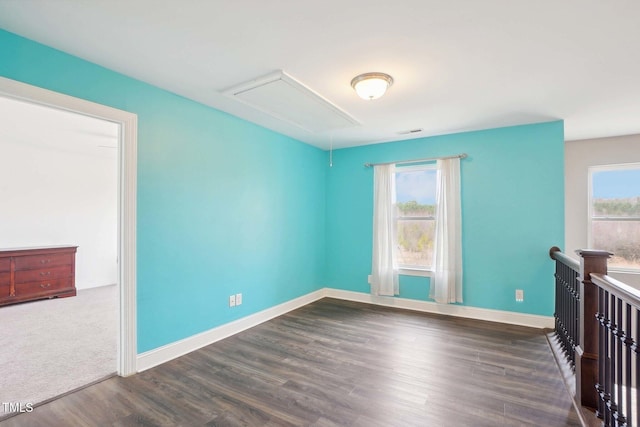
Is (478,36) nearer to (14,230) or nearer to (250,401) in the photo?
(250,401)

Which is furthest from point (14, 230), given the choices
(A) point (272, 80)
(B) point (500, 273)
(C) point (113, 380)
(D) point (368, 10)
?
(B) point (500, 273)

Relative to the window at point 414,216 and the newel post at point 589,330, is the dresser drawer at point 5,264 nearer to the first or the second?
the window at point 414,216

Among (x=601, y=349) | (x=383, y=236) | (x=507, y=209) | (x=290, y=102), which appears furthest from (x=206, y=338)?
(x=507, y=209)

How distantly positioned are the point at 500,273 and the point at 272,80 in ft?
11.3

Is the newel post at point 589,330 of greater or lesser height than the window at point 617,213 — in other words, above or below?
below

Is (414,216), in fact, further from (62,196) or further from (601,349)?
(62,196)

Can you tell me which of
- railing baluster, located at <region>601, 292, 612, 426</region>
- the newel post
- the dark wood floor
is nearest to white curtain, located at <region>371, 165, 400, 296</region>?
the dark wood floor

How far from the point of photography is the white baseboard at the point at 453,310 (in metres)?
3.49

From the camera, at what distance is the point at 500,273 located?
3682mm

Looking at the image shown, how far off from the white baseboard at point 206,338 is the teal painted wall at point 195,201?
61mm

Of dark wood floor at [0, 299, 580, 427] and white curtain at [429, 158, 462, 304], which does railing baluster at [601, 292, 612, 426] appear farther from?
white curtain at [429, 158, 462, 304]

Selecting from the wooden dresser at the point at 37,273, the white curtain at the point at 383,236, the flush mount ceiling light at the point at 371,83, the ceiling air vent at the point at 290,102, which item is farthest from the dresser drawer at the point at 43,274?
the flush mount ceiling light at the point at 371,83

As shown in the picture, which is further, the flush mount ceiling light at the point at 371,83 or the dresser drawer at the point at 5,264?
the dresser drawer at the point at 5,264

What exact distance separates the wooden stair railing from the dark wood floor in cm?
24
